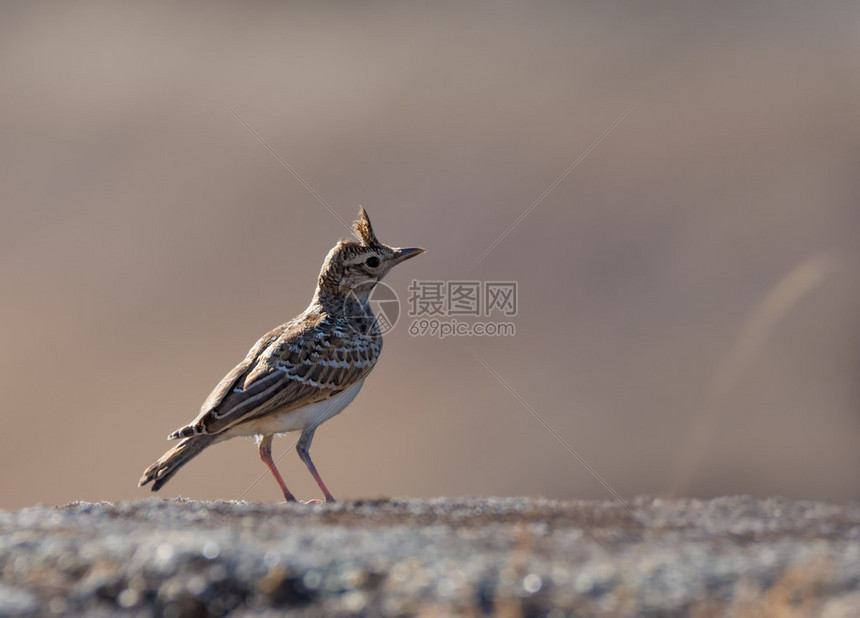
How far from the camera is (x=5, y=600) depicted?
242 inches

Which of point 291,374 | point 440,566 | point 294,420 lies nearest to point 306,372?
point 291,374

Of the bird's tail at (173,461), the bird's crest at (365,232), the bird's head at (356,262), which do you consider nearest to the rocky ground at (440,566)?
the bird's tail at (173,461)

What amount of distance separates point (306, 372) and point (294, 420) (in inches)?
21.5

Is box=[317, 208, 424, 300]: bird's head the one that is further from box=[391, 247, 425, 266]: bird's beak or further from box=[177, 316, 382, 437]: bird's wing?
box=[177, 316, 382, 437]: bird's wing

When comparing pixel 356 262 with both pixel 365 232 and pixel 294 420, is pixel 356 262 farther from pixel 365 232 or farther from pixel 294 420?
pixel 294 420

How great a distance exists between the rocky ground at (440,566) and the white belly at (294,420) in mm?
3253

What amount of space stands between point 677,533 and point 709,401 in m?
29.5

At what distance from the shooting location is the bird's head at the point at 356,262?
13250 mm

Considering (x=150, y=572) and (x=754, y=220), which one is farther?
(x=754, y=220)

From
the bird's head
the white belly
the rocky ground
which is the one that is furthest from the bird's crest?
the rocky ground

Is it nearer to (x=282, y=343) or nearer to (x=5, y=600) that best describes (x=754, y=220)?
(x=282, y=343)

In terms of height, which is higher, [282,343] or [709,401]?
[282,343]

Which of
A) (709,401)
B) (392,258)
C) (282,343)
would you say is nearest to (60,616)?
(282,343)

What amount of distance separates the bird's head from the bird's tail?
295 centimetres
